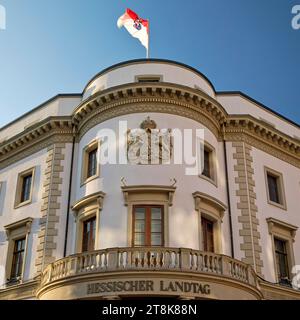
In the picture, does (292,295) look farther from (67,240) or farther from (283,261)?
(67,240)

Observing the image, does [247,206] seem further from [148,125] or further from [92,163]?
[92,163]

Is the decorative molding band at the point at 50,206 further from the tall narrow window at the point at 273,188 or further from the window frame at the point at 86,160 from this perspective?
the tall narrow window at the point at 273,188

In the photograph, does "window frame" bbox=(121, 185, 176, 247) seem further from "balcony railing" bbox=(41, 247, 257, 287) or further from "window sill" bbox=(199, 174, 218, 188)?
"balcony railing" bbox=(41, 247, 257, 287)

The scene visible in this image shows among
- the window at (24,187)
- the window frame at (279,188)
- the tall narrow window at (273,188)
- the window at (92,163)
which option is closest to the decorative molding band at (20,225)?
the window at (24,187)

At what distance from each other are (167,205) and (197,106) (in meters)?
6.50

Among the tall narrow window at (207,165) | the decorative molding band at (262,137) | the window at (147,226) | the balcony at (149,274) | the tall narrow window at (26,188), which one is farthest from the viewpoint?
the tall narrow window at (26,188)

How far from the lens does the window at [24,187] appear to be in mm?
29506

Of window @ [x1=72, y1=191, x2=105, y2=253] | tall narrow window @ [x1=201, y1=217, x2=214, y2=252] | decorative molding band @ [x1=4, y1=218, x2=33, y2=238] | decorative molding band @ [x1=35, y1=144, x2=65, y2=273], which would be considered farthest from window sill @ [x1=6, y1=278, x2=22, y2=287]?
tall narrow window @ [x1=201, y1=217, x2=214, y2=252]

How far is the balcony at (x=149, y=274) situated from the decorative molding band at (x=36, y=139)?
944 cm

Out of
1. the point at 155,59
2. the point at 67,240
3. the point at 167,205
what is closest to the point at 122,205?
the point at 167,205

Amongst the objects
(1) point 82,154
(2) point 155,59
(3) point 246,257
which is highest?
(2) point 155,59

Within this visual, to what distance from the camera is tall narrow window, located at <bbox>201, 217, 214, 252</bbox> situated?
2449 centimetres

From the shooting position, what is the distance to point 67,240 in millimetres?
26000

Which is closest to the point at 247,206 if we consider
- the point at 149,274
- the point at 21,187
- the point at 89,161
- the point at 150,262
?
the point at 150,262
